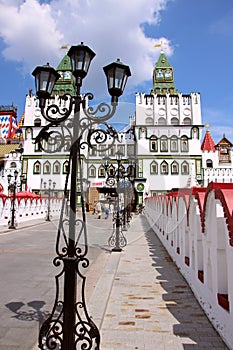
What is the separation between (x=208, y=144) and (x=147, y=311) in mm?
35528

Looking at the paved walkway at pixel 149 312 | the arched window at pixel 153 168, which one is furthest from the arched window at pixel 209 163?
the paved walkway at pixel 149 312

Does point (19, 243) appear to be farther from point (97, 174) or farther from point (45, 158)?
point (45, 158)

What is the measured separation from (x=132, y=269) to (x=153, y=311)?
7.52 feet

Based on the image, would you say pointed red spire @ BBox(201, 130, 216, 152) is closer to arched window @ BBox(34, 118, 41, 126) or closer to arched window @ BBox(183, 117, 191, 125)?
arched window @ BBox(183, 117, 191, 125)

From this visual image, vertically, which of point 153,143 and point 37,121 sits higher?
point 37,121

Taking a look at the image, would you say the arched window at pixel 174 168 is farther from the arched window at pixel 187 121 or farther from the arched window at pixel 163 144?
the arched window at pixel 187 121

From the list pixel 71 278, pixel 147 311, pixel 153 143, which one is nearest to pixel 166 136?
pixel 153 143

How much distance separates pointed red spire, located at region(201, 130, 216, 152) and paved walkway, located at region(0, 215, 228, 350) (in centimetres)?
3272

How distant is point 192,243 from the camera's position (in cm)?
428

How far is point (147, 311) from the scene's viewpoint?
346 cm

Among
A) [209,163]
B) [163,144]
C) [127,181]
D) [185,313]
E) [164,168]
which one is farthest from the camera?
[209,163]

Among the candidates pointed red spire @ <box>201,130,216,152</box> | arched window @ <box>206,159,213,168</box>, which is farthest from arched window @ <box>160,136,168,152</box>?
arched window @ <box>206,159,213,168</box>

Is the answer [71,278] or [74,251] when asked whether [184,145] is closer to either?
[74,251]

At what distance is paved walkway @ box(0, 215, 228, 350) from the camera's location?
266cm
